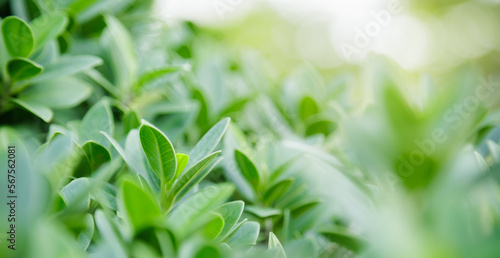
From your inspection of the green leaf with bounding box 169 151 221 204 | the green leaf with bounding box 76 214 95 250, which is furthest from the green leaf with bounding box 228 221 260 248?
the green leaf with bounding box 76 214 95 250

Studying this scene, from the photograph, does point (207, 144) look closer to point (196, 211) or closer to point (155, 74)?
point (196, 211)

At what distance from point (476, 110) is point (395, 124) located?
171mm

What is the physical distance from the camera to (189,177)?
67cm

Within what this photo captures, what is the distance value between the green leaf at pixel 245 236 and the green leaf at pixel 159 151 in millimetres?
162

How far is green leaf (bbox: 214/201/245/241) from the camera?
25.3 inches

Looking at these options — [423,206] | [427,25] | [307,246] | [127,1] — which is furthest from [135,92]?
[427,25]

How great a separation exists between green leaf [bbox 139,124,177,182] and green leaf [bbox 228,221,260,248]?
16 centimetres

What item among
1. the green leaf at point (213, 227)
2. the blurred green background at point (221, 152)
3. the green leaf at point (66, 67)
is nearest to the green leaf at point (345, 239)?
the blurred green background at point (221, 152)

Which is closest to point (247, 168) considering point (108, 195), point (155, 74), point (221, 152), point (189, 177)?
point (221, 152)

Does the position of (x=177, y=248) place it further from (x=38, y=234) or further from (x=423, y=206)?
(x=423, y=206)

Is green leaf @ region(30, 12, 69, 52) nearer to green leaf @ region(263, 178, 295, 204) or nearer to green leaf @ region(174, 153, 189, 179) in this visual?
green leaf @ region(174, 153, 189, 179)

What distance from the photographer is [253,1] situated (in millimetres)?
11664

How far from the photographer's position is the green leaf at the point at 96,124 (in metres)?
0.81

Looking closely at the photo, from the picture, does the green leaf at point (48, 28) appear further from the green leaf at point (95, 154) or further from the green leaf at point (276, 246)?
the green leaf at point (276, 246)
